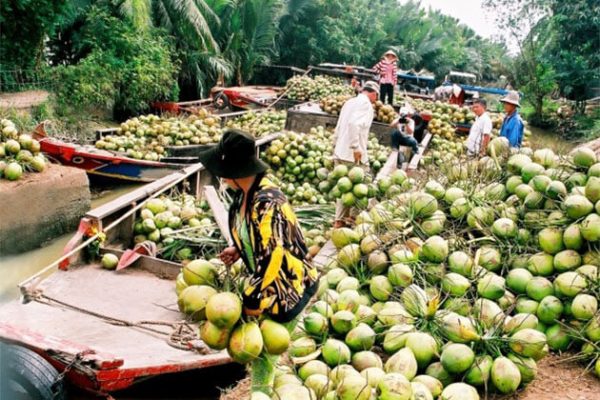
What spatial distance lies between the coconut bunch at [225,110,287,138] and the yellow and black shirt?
852 cm

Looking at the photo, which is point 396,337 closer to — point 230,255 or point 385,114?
point 230,255

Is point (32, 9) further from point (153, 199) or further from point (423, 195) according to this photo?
point (423, 195)

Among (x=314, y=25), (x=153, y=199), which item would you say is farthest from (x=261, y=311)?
(x=314, y=25)

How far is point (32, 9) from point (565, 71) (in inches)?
672

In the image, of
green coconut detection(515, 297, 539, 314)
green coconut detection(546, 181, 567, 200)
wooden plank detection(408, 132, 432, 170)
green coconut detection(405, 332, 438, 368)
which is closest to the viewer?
green coconut detection(405, 332, 438, 368)

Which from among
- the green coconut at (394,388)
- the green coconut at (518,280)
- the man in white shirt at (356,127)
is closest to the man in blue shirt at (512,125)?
the man in white shirt at (356,127)

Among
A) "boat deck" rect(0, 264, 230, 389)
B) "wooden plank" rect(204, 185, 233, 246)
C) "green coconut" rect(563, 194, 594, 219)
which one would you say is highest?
"green coconut" rect(563, 194, 594, 219)

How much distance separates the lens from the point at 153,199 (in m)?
6.20

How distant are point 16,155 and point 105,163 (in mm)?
1717

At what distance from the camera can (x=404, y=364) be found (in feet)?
8.75

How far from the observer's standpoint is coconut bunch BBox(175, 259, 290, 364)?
2253 mm

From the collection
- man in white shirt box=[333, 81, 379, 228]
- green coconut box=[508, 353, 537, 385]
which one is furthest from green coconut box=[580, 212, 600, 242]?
man in white shirt box=[333, 81, 379, 228]

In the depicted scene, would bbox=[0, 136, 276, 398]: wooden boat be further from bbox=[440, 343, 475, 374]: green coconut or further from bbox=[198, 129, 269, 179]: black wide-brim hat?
bbox=[440, 343, 475, 374]: green coconut

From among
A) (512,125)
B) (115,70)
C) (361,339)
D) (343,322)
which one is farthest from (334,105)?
(361,339)
